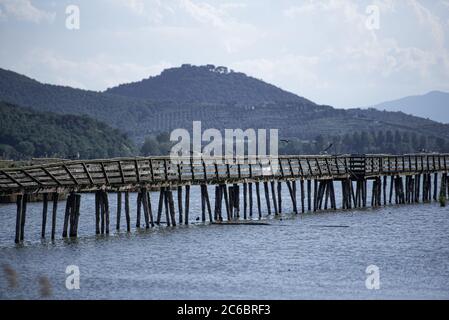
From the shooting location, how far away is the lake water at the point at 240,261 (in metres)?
32.6

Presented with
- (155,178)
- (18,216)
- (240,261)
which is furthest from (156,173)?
(240,261)

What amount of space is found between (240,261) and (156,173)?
9906 mm

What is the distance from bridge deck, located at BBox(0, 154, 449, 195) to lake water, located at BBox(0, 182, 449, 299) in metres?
2.39

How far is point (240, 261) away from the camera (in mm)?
39781

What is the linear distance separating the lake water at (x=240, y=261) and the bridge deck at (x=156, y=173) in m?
2.39

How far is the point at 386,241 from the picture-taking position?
48188 mm

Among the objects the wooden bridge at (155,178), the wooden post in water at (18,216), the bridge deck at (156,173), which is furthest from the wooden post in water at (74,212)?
the wooden post in water at (18,216)

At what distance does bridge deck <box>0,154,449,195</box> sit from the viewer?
41.2 metres

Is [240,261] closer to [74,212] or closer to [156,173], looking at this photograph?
[74,212]

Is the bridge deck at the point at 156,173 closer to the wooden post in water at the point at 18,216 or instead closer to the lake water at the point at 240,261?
the wooden post in water at the point at 18,216

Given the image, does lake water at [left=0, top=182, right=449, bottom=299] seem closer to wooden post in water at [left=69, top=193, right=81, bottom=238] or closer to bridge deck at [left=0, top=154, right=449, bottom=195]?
wooden post in water at [left=69, top=193, right=81, bottom=238]
